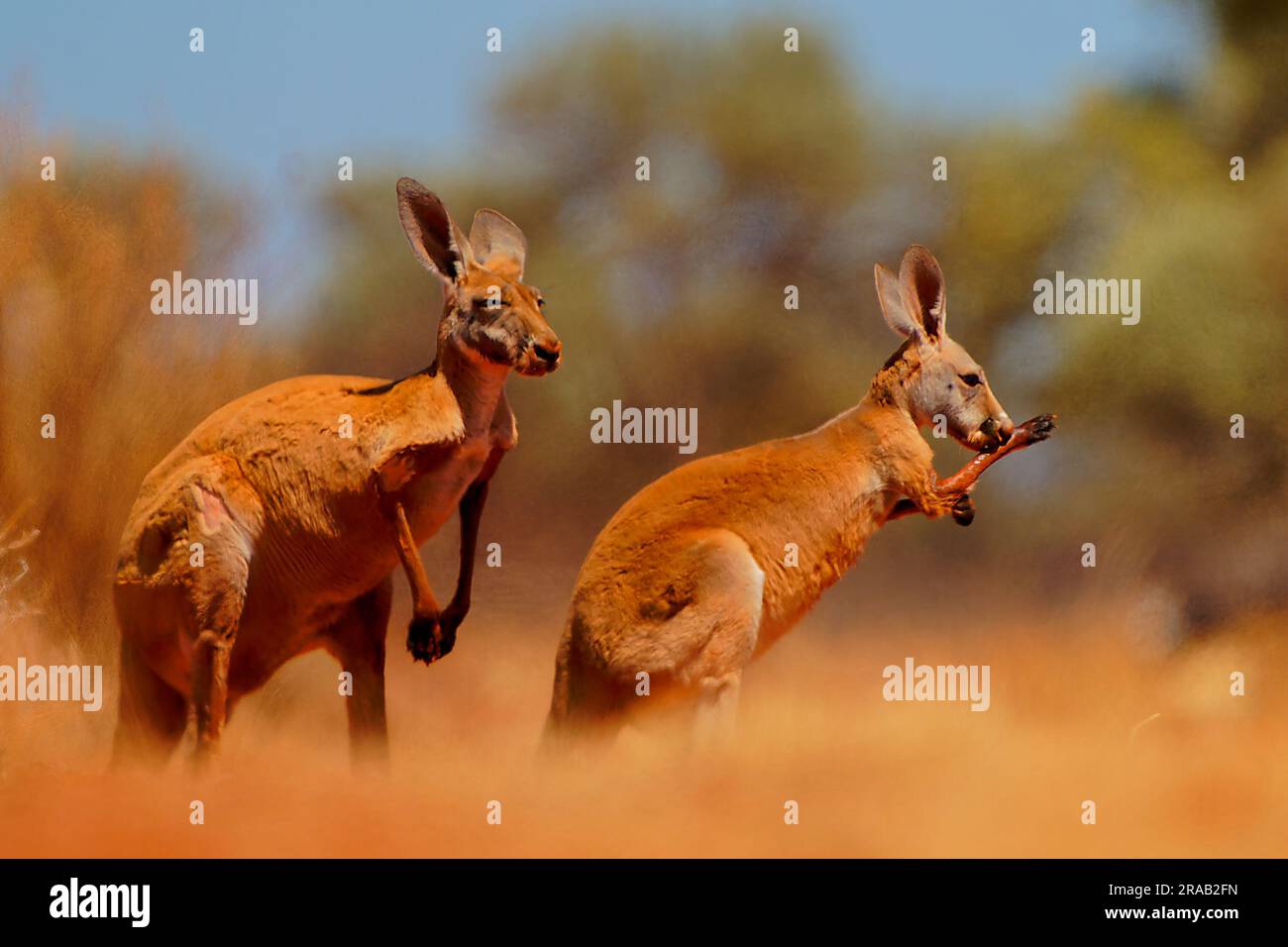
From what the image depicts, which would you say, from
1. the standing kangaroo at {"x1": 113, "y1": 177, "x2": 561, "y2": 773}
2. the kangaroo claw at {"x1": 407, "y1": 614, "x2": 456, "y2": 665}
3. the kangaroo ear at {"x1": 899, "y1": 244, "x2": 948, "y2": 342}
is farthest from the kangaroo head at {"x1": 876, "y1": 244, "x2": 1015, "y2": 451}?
the kangaroo claw at {"x1": 407, "y1": 614, "x2": 456, "y2": 665}

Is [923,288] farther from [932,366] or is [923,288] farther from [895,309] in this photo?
[932,366]

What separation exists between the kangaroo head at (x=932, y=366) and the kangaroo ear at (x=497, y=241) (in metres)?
2.07

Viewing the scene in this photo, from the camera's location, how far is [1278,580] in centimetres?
1634

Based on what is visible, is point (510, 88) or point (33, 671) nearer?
point (33, 671)

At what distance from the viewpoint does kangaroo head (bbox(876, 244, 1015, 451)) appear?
10.9 m

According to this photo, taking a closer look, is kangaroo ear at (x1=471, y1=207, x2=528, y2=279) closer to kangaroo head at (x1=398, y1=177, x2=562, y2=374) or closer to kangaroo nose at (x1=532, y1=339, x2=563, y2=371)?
kangaroo head at (x1=398, y1=177, x2=562, y2=374)

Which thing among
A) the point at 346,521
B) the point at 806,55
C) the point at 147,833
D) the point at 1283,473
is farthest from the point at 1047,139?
the point at 147,833

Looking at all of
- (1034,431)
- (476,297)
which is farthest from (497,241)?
(1034,431)

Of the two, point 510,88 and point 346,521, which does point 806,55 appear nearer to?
point 510,88

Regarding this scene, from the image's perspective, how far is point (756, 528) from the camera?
405 inches

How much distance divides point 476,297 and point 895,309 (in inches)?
97.9

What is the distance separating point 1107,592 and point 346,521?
850cm

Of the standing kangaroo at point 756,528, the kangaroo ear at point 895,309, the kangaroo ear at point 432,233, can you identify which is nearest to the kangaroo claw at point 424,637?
the standing kangaroo at point 756,528

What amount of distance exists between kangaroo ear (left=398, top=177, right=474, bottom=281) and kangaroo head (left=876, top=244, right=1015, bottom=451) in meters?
2.39
